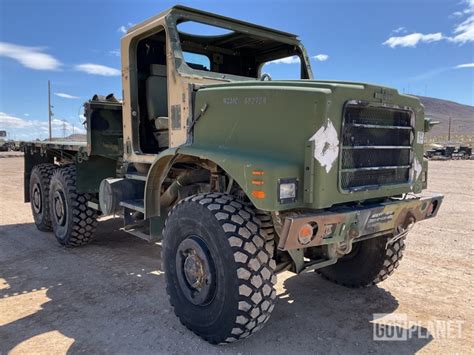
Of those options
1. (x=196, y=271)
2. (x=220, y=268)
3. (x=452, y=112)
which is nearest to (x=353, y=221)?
(x=220, y=268)

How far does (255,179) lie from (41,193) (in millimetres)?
5741

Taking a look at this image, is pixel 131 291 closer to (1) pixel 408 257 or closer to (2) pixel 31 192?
(1) pixel 408 257

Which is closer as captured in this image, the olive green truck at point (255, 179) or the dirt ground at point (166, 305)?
the olive green truck at point (255, 179)

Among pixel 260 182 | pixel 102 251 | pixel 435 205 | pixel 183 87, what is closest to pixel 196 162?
pixel 183 87

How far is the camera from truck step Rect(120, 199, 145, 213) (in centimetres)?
453

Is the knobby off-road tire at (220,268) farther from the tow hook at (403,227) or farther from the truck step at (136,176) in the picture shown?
the truck step at (136,176)

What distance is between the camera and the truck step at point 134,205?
14.8ft

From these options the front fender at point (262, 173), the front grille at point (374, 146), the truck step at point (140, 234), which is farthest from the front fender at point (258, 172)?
the truck step at point (140, 234)

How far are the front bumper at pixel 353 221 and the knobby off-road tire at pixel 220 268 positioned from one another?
0.31 metres

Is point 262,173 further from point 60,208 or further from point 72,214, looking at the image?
point 60,208

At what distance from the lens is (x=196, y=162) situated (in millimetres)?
4109

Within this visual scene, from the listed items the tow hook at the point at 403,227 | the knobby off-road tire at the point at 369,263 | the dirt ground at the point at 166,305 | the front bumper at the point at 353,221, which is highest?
the front bumper at the point at 353,221

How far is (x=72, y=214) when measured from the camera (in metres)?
6.18

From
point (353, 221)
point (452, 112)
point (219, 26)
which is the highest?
point (452, 112)
